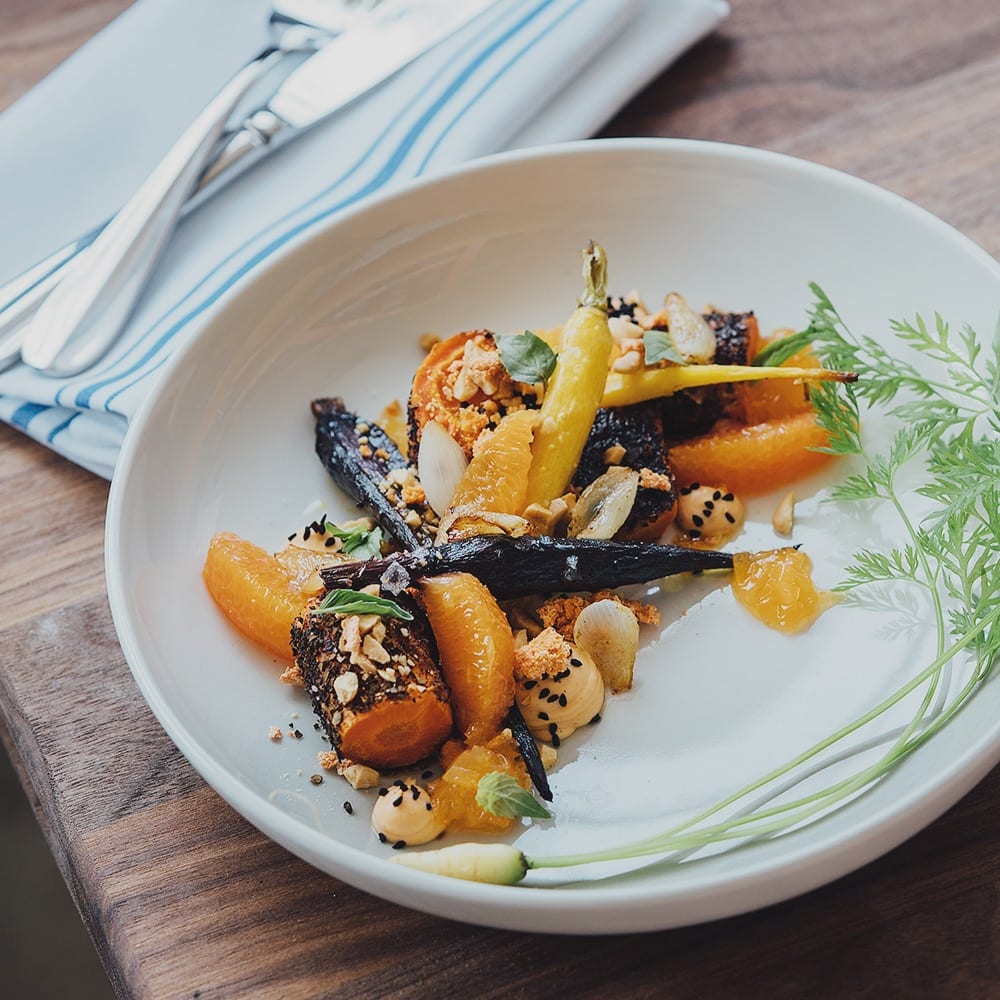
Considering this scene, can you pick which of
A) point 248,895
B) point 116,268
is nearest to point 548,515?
point 248,895

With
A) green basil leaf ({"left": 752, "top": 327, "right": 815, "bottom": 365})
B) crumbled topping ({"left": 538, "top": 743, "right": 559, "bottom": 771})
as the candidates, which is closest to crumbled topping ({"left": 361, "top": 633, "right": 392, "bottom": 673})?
crumbled topping ({"left": 538, "top": 743, "right": 559, "bottom": 771})

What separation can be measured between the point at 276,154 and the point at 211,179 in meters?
0.18

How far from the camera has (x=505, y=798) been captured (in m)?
1.46

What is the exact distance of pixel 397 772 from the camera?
1606 millimetres

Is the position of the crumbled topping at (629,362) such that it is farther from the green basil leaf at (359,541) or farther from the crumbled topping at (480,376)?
the green basil leaf at (359,541)

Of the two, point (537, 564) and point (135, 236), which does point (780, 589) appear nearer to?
point (537, 564)

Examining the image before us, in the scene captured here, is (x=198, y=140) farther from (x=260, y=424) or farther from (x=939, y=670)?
(x=939, y=670)

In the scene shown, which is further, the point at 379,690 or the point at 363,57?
the point at 363,57

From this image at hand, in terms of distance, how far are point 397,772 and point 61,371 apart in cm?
112

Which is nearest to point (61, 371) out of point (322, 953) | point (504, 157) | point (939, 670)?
point (504, 157)

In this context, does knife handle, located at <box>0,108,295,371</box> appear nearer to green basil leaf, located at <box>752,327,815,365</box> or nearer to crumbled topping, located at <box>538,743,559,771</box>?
green basil leaf, located at <box>752,327,815,365</box>

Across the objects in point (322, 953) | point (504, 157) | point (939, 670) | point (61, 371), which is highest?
point (504, 157)

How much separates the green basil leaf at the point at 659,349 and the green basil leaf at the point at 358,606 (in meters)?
0.62

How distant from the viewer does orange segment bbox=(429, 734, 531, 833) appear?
59.5 inches
